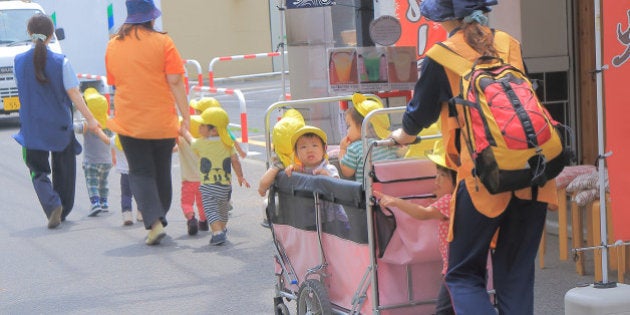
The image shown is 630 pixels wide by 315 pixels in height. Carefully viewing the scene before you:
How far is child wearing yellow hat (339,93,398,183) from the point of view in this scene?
5.86 m

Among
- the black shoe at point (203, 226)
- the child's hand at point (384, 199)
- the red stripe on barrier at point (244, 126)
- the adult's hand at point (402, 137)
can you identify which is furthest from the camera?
the red stripe on barrier at point (244, 126)

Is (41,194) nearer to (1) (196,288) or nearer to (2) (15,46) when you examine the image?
(1) (196,288)

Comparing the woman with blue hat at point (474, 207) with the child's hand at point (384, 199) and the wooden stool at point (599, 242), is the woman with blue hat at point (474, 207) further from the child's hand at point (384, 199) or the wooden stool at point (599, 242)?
the wooden stool at point (599, 242)

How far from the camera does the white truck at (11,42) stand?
19.2 m

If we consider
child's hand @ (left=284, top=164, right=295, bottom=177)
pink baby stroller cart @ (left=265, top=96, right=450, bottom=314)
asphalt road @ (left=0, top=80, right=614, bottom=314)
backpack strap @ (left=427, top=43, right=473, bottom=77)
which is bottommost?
asphalt road @ (left=0, top=80, right=614, bottom=314)

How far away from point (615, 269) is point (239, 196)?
4.98m

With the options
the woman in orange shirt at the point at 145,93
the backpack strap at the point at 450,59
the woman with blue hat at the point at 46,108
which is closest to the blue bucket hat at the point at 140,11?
the woman in orange shirt at the point at 145,93

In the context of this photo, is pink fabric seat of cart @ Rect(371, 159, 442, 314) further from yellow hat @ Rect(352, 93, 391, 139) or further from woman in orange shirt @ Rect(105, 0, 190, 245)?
woman in orange shirt @ Rect(105, 0, 190, 245)

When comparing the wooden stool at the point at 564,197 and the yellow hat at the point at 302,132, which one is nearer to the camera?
the yellow hat at the point at 302,132

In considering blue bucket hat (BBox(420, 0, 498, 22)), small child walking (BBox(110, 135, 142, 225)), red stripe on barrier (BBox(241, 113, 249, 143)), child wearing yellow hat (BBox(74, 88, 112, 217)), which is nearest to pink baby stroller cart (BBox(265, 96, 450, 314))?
blue bucket hat (BBox(420, 0, 498, 22))

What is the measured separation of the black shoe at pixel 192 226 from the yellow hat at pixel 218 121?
0.86m

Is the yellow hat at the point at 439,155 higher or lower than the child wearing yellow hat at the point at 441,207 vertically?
higher

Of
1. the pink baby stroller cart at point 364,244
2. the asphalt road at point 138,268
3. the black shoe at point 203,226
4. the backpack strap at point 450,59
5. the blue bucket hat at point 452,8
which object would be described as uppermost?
the blue bucket hat at point 452,8

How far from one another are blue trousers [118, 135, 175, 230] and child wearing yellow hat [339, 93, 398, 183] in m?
2.88
